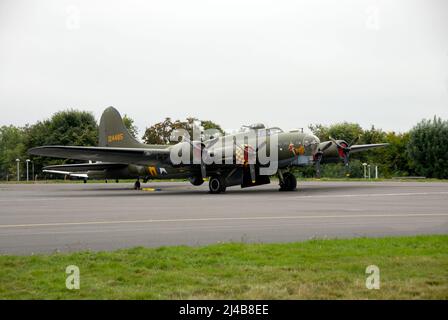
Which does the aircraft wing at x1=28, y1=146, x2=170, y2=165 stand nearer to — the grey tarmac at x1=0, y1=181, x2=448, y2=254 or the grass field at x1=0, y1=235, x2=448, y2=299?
the grey tarmac at x1=0, y1=181, x2=448, y2=254

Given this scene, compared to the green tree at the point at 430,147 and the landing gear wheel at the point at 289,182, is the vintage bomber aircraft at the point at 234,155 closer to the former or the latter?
the landing gear wheel at the point at 289,182

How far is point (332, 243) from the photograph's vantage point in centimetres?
966

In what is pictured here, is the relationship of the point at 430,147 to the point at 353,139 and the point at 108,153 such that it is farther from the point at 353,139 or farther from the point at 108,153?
the point at 108,153

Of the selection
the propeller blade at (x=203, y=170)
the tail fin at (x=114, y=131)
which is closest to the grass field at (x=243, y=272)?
the propeller blade at (x=203, y=170)

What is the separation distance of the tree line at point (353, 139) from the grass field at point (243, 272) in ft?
126

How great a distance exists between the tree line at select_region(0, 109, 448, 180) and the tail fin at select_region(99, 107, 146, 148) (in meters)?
18.5

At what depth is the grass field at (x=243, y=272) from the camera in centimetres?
618

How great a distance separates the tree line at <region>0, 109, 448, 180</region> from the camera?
5228 cm

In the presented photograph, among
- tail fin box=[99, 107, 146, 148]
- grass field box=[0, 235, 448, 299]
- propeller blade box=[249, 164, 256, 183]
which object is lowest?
grass field box=[0, 235, 448, 299]

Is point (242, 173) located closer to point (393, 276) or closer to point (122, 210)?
point (122, 210)

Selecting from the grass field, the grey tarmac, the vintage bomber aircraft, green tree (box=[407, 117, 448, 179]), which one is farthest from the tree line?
the grass field

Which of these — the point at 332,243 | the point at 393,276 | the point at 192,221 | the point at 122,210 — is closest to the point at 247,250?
the point at 332,243
